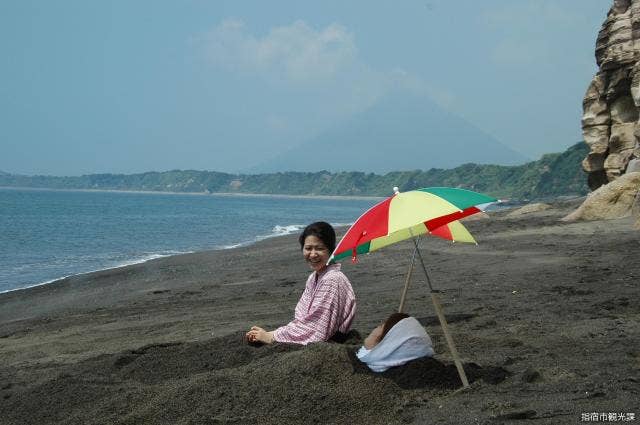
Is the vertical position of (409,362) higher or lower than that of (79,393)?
higher

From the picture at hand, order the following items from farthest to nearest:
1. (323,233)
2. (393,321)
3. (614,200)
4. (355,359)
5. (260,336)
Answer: (614,200) < (260,336) < (323,233) < (393,321) < (355,359)

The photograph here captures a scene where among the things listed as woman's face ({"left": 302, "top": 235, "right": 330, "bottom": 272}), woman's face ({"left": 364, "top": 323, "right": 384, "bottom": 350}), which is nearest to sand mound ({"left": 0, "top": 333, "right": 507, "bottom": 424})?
woman's face ({"left": 364, "top": 323, "right": 384, "bottom": 350})

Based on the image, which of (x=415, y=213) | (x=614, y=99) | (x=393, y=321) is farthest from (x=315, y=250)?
(x=614, y=99)

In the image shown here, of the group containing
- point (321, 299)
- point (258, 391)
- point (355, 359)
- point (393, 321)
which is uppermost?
point (321, 299)

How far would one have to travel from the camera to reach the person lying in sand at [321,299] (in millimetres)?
6109

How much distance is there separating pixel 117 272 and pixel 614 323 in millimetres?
17291

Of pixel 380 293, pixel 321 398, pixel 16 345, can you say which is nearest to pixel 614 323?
pixel 321 398

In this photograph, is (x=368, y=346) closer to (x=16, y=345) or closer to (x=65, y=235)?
(x=16, y=345)

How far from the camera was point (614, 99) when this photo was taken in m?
25.5

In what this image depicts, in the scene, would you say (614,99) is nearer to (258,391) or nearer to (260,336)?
(260,336)

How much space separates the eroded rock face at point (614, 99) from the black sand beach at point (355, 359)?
434 inches

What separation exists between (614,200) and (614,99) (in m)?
8.53

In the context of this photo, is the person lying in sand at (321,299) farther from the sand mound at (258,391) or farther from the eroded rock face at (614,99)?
the eroded rock face at (614,99)

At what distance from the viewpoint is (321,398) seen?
5.27 metres
